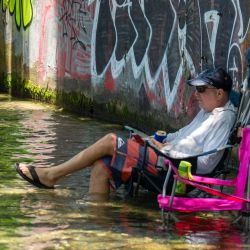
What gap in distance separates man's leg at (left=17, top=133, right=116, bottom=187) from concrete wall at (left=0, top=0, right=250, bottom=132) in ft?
6.47

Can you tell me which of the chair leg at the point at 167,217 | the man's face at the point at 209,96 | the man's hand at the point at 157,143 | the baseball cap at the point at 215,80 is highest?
the baseball cap at the point at 215,80

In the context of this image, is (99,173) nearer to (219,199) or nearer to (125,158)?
(125,158)

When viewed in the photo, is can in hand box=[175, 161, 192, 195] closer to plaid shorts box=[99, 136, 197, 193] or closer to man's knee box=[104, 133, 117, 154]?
plaid shorts box=[99, 136, 197, 193]

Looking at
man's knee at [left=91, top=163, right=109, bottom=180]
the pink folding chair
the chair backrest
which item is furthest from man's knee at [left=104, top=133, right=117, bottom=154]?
the chair backrest

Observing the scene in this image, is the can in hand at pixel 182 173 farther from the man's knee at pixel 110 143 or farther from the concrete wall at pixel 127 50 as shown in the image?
the concrete wall at pixel 127 50

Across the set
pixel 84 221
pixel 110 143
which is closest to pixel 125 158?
pixel 110 143

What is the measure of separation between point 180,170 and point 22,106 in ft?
28.0

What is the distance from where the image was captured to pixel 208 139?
6.75m

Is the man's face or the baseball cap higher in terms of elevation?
the baseball cap

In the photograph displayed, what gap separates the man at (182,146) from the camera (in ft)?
22.1

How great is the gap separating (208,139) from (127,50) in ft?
17.8

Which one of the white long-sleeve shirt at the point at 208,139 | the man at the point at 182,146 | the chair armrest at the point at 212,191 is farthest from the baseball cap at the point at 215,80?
the chair armrest at the point at 212,191

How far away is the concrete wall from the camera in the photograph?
30.1 ft

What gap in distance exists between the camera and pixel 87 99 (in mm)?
13453
